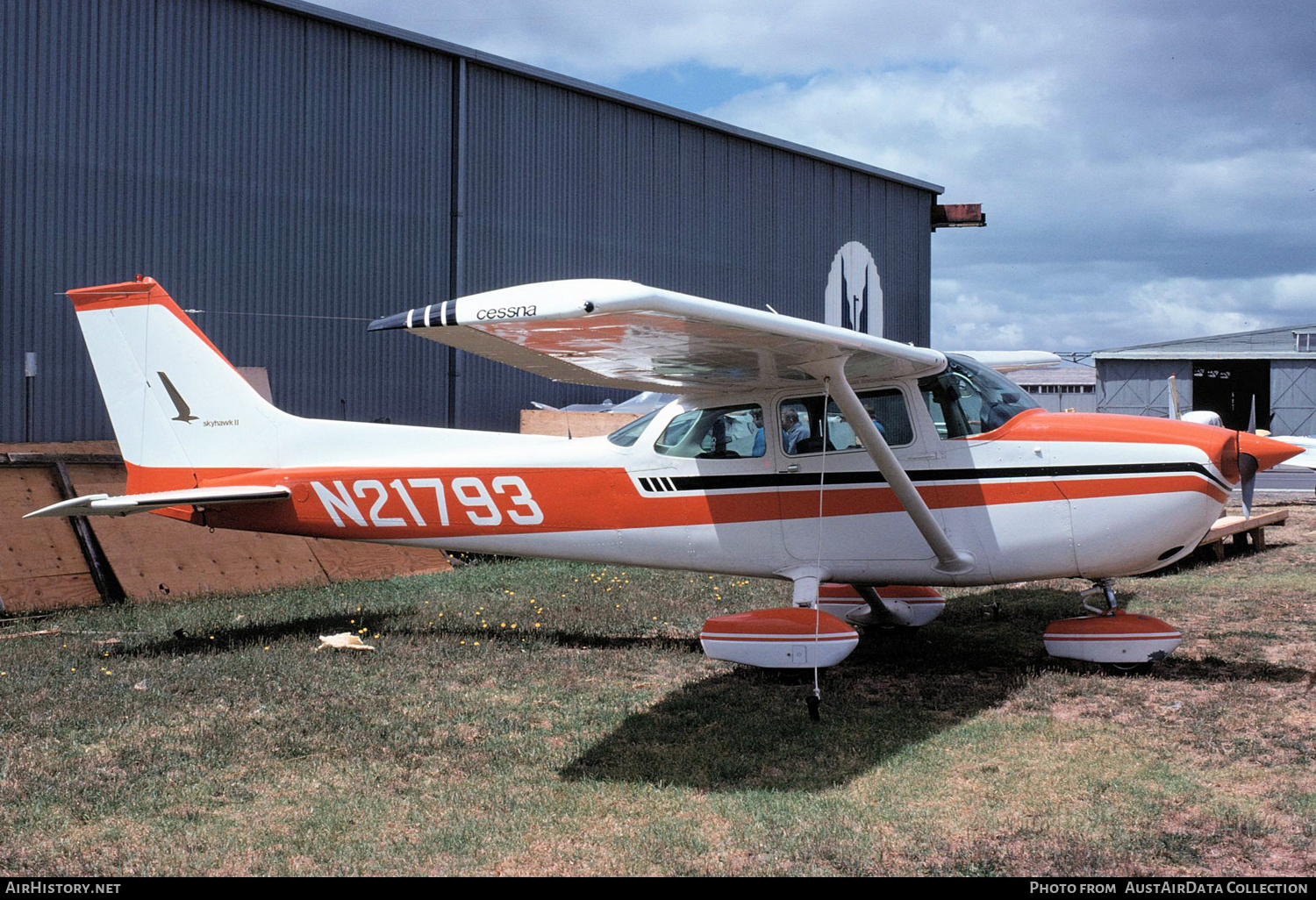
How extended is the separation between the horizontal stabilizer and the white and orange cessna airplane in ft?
0.08

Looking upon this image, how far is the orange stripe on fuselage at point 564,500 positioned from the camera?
6.47m

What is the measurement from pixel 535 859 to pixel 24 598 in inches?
276

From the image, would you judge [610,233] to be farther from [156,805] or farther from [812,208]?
[156,805]

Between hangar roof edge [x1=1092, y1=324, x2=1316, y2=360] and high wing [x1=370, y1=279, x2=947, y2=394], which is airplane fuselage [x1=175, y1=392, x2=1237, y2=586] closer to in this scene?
high wing [x1=370, y1=279, x2=947, y2=394]

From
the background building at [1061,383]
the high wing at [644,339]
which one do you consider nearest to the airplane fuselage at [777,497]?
the high wing at [644,339]

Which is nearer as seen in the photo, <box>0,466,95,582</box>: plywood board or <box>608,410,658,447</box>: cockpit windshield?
<box>608,410,658,447</box>: cockpit windshield

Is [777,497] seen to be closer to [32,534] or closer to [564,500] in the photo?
[564,500]

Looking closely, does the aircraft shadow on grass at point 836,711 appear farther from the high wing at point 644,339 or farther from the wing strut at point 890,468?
the high wing at point 644,339

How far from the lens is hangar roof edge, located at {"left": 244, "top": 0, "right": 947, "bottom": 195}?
15141mm

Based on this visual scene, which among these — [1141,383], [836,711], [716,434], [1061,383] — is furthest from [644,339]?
[1061,383]

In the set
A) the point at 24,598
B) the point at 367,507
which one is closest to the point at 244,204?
the point at 24,598

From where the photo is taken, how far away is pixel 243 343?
1477 cm

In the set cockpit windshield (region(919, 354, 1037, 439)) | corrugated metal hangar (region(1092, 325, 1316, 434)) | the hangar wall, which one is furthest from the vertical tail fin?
the hangar wall

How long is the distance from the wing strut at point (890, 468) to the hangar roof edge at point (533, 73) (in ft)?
40.4
